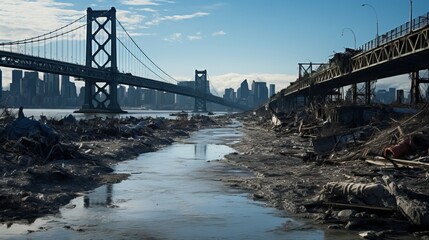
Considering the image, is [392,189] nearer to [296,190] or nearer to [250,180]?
[296,190]

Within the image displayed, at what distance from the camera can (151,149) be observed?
1155 inches

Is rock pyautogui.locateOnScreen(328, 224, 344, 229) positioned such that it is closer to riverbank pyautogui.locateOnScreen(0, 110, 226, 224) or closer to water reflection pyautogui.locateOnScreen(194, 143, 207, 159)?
riverbank pyautogui.locateOnScreen(0, 110, 226, 224)

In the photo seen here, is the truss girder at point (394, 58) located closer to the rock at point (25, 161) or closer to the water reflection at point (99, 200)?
the rock at point (25, 161)

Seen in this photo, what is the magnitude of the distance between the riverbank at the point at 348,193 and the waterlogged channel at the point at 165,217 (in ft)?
2.06

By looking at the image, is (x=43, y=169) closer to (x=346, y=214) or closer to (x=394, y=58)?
(x=346, y=214)

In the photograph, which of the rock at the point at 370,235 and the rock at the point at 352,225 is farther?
the rock at the point at 352,225

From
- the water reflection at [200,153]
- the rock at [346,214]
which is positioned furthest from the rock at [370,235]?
the water reflection at [200,153]

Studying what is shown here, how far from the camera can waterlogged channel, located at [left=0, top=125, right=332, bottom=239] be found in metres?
8.95

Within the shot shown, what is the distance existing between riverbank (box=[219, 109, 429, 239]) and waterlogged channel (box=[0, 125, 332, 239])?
2.06 ft

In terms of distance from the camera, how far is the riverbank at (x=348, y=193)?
9.23 m

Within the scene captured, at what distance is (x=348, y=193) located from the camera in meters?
10.7

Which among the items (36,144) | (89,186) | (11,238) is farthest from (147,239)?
(36,144)

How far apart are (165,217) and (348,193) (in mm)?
3726

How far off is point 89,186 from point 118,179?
5.48ft
